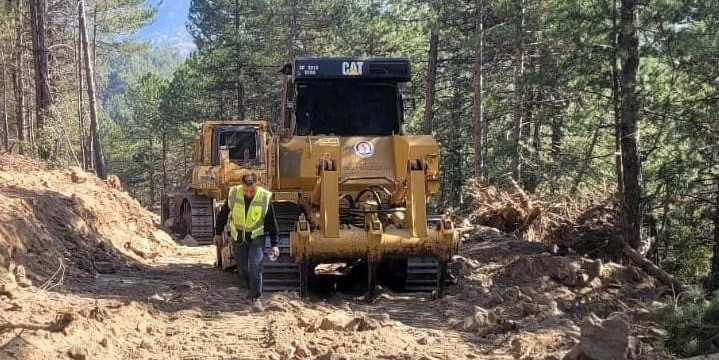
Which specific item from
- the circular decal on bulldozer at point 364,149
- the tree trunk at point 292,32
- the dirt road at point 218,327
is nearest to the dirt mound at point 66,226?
the dirt road at point 218,327

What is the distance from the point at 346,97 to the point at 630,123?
438 cm

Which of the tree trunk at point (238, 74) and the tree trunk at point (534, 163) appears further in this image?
the tree trunk at point (238, 74)

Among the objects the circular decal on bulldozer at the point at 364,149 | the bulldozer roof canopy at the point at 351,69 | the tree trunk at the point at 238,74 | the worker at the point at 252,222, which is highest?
the tree trunk at the point at 238,74

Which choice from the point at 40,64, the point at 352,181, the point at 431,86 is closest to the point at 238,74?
the point at 431,86

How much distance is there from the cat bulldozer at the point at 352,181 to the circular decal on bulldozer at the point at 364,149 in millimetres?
14

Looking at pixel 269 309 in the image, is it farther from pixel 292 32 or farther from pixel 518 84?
pixel 292 32

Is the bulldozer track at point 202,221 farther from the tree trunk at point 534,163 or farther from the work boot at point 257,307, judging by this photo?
the work boot at point 257,307

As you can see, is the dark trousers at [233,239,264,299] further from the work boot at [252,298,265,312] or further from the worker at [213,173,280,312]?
the work boot at [252,298,265,312]

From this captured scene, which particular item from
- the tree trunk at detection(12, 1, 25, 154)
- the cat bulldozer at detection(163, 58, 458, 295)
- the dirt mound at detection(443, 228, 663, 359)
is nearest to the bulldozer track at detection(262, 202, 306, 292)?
the cat bulldozer at detection(163, 58, 458, 295)

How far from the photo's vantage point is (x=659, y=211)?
43.9ft

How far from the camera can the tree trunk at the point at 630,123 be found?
39.3ft

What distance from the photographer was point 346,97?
39.1ft

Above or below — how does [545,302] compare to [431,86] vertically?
below

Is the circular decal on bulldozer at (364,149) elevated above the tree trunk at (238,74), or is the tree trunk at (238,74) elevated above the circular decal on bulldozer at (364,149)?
the tree trunk at (238,74)
